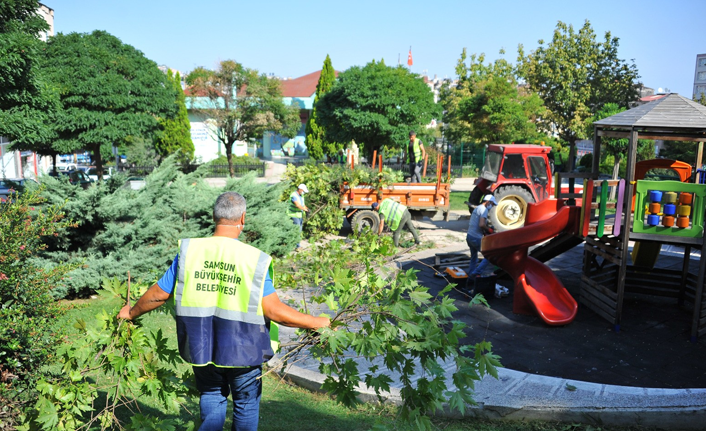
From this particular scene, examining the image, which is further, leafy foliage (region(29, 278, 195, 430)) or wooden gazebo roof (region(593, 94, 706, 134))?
wooden gazebo roof (region(593, 94, 706, 134))

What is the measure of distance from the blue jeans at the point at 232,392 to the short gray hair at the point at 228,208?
0.85 meters

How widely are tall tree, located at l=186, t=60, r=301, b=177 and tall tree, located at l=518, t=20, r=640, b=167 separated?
14469mm

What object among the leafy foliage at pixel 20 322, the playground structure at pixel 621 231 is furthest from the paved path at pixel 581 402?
the playground structure at pixel 621 231

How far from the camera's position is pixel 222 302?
3.10 m

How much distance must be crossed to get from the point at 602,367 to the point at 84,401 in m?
5.15

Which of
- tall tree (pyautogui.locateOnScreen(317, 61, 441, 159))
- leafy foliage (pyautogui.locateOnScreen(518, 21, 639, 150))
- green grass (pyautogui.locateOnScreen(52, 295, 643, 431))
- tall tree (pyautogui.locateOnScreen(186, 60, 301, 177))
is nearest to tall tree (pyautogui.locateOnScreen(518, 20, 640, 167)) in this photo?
leafy foliage (pyautogui.locateOnScreen(518, 21, 639, 150))

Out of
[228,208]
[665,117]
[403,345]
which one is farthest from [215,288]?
[665,117]

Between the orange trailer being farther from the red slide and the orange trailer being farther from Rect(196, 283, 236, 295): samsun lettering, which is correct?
Rect(196, 283, 236, 295): samsun lettering

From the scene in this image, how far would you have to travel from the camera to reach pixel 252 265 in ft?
10.1

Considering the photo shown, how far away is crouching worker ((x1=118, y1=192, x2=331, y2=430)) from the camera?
3080 mm

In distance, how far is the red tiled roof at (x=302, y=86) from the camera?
50625 millimetres

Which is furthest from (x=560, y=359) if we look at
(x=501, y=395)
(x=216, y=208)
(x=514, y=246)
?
(x=216, y=208)

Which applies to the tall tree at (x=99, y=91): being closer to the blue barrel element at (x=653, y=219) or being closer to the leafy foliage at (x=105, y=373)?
the leafy foliage at (x=105, y=373)

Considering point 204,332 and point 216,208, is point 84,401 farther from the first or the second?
point 216,208
